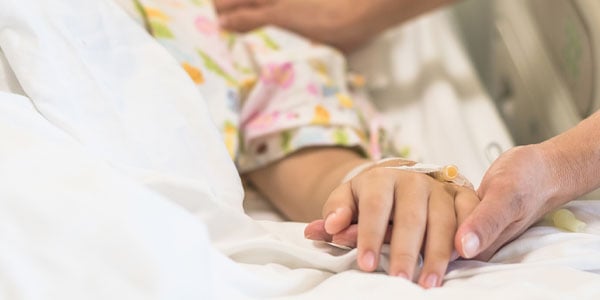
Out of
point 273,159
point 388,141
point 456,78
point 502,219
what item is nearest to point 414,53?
point 456,78

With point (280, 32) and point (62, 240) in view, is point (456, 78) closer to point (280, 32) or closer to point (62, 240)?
point (280, 32)

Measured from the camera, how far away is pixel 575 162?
2.05ft

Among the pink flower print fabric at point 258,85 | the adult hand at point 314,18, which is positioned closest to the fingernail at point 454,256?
the pink flower print fabric at point 258,85

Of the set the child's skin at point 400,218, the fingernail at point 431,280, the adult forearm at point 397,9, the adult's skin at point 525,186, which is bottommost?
the adult forearm at point 397,9

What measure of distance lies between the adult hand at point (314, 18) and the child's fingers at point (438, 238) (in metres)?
0.56

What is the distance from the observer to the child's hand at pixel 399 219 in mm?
572

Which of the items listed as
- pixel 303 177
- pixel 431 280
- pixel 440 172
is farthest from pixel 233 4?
pixel 431 280

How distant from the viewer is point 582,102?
0.98 m

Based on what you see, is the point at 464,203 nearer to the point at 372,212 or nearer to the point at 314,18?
the point at 372,212

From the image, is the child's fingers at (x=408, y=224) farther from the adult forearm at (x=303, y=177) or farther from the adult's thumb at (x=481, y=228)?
the adult forearm at (x=303, y=177)

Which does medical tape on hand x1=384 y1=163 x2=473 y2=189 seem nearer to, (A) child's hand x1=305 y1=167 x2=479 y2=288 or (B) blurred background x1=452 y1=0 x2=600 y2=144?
(A) child's hand x1=305 y1=167 x2=479 y2=288

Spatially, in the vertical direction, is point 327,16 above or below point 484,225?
below

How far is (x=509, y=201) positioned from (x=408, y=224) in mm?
74

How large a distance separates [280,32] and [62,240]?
67 centimetres
